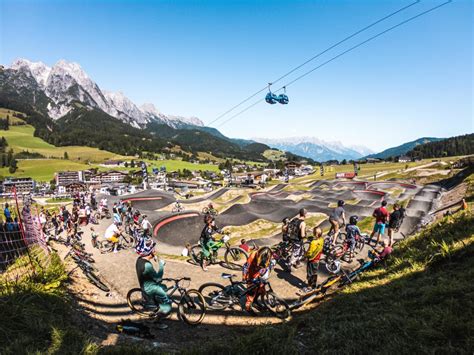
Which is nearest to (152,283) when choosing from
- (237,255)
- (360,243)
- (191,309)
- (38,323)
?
(191,309)

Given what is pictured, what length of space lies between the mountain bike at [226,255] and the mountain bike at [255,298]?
12.9 feet

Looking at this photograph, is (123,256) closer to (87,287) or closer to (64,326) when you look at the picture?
(87,287)

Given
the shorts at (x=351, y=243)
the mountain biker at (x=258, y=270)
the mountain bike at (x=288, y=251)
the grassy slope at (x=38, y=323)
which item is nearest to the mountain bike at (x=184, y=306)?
the mountain biker at (x=258, y=270)

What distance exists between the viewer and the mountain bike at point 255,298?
763cm

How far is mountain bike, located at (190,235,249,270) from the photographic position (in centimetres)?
1221

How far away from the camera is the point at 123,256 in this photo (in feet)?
45.7

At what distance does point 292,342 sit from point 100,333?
15.0ft

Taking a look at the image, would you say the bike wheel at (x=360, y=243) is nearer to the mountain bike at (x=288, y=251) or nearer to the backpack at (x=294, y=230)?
the mountain bike at (x=288, y=251)

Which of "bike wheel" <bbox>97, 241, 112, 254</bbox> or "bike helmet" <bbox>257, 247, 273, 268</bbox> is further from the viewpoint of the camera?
"bike wheel" <bbox>97, 241, 112, 254</bbox>

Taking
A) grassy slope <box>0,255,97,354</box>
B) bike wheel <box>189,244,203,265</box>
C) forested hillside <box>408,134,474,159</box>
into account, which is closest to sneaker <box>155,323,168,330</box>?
grassy slope <box>0,255,97,354</box>

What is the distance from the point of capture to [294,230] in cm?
1205

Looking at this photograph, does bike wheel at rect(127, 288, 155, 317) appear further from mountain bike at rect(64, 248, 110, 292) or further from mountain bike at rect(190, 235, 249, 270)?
mountain bike at rect(190, 235, 249, 270)

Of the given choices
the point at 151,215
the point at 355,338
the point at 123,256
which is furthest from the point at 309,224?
the point at 355,338

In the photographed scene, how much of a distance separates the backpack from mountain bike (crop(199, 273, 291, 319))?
4261 millimetres
